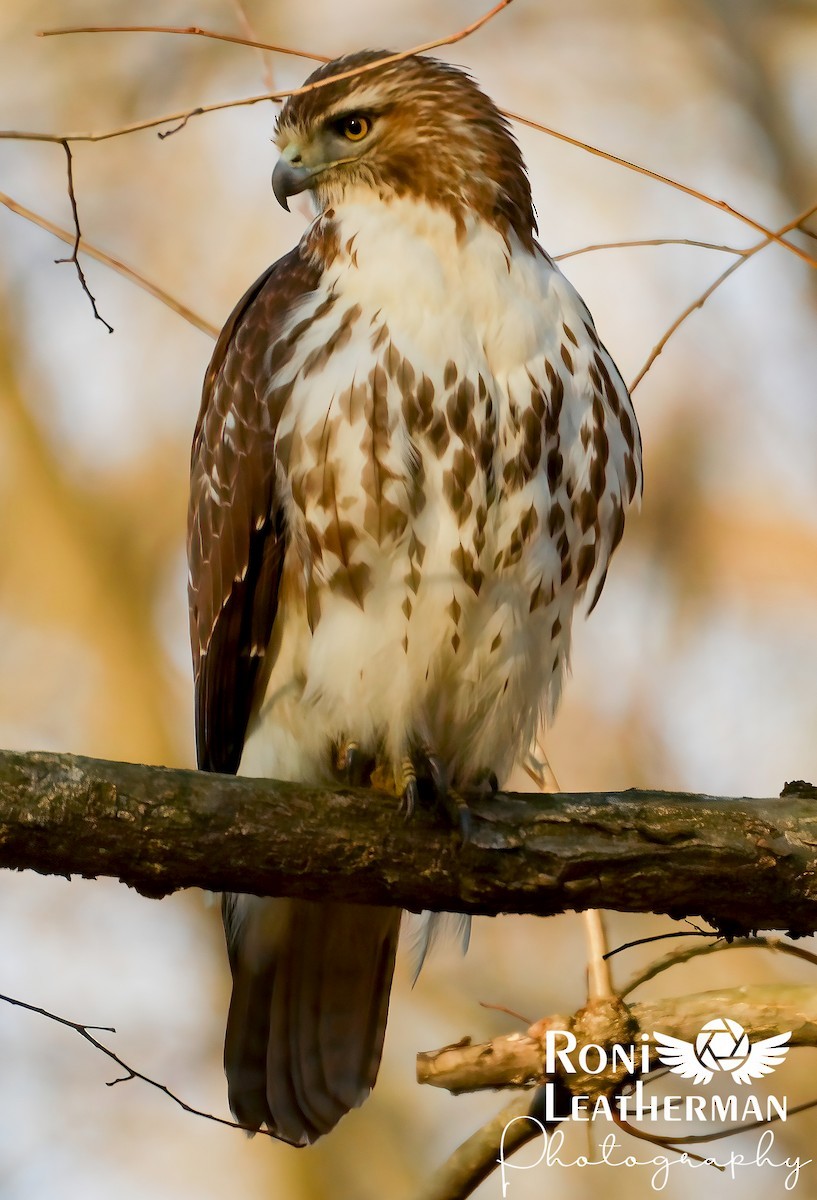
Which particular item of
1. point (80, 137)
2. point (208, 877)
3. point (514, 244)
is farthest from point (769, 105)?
point (208, 877)

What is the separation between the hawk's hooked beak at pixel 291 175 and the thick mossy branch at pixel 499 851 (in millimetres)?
1600

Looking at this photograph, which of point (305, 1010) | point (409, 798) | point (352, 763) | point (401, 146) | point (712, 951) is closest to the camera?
point (409, 798)

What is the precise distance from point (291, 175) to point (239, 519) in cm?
89

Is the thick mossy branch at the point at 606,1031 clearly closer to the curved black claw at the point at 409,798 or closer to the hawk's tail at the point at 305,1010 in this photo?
the curved black claw at the point at 409,798

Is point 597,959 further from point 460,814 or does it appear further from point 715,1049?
point 460,814

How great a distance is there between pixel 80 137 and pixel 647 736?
4636 millimetres

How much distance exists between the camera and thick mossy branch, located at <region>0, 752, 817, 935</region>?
8.59 feet

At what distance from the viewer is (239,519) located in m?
3.44

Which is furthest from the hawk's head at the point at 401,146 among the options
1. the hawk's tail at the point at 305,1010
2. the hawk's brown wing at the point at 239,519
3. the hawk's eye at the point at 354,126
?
the hawk's tail at the point at 305,1010

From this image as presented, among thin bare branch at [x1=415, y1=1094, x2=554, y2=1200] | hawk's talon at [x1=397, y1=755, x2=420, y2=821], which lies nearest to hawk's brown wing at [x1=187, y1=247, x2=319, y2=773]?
hawk's talon at [x1=397, y1=755, x2=420, y2=821]

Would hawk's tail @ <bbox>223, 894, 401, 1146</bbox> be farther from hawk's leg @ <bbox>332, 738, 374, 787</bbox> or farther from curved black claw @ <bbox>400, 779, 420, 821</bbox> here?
curved black claw @ <bbox>400, 779, 420, 821</bbox>

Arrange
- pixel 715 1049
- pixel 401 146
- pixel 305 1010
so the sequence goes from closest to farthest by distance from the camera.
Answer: pixel 715 1049
pixel 401 146
pixel 305 1010

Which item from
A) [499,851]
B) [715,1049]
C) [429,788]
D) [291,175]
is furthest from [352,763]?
[291,175]

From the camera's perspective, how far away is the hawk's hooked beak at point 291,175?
11.8ft
